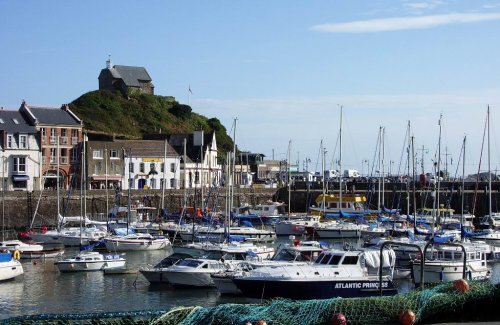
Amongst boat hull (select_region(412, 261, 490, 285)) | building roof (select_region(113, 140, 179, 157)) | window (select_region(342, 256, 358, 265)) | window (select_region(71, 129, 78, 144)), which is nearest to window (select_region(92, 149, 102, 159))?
window (select_region(71, 129, 78, 144))

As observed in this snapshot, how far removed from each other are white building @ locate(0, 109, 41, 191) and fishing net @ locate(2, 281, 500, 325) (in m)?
59.4

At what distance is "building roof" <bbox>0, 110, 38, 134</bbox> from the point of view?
3019 inches

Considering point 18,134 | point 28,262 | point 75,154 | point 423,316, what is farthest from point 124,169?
point 423,316

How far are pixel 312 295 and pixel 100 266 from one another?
55.7 ft

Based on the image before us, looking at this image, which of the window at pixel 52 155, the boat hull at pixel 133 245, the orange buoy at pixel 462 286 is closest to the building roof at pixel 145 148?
the window at pixel 52 155

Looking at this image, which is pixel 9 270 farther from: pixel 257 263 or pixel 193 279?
pixel 257 263

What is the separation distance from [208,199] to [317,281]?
40.7 meters

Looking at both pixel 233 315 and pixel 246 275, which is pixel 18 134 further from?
pixel 233 315

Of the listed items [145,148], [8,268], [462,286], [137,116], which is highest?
[137,116]

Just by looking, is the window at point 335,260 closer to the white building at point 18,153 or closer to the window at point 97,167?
the white building at point 18,153

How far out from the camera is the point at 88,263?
46.2 meters

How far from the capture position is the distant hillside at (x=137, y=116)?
115m

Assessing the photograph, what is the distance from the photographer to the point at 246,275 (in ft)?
114

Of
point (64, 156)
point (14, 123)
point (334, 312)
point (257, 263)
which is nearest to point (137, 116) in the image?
point (64, 156)
